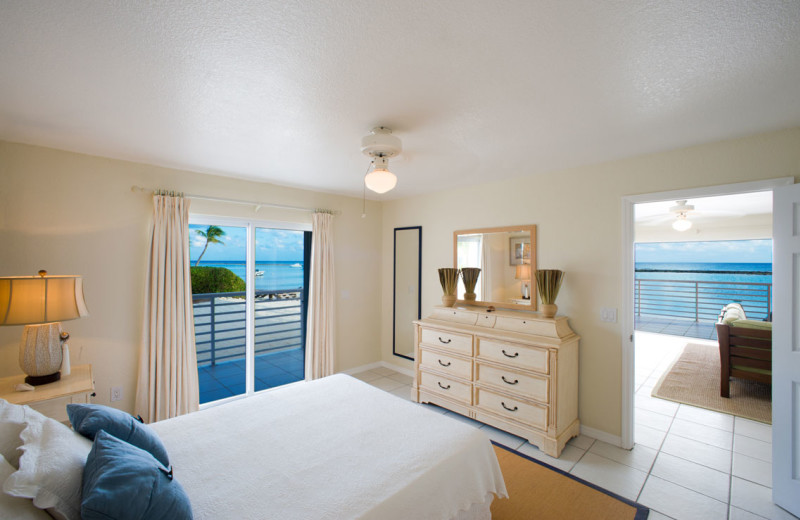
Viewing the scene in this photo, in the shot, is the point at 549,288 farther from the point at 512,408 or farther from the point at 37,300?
the point at 37,300

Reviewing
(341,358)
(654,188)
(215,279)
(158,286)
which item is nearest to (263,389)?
(341,358)

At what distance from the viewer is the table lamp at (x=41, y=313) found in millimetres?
1996


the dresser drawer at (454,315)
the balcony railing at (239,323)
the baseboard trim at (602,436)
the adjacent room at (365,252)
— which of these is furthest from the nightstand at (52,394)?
the baseboard trim at (602,436)

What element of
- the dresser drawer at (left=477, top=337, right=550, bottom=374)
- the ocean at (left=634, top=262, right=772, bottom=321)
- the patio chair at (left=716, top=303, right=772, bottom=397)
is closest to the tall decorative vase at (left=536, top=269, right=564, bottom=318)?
the dresser drawer at (left=477, top=337, right=550, bottom=374)

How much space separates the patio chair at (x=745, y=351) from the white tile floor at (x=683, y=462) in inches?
24.3

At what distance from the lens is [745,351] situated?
3.57 metres

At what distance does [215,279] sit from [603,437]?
4122 mm

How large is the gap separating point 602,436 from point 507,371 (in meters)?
0.98

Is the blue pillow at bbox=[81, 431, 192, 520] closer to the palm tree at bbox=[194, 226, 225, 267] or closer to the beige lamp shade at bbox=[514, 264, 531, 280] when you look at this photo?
the palm tree at bbox=[194, 226, 225, 267]

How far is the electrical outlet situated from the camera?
285 cm

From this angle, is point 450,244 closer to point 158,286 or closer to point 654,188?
point 654,188

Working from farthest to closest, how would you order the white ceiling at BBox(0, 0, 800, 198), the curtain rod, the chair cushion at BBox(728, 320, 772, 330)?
the chair cushion at BBox(728, 320, 772, 330)
the curtain rod
the white ceiling at BBox(0, 0, 800, 198)

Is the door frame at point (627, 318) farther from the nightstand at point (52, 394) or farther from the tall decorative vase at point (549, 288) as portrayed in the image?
the nightstand at point (52, 394)

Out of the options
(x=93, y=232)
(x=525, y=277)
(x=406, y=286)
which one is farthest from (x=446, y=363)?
(x=93, y=232)
